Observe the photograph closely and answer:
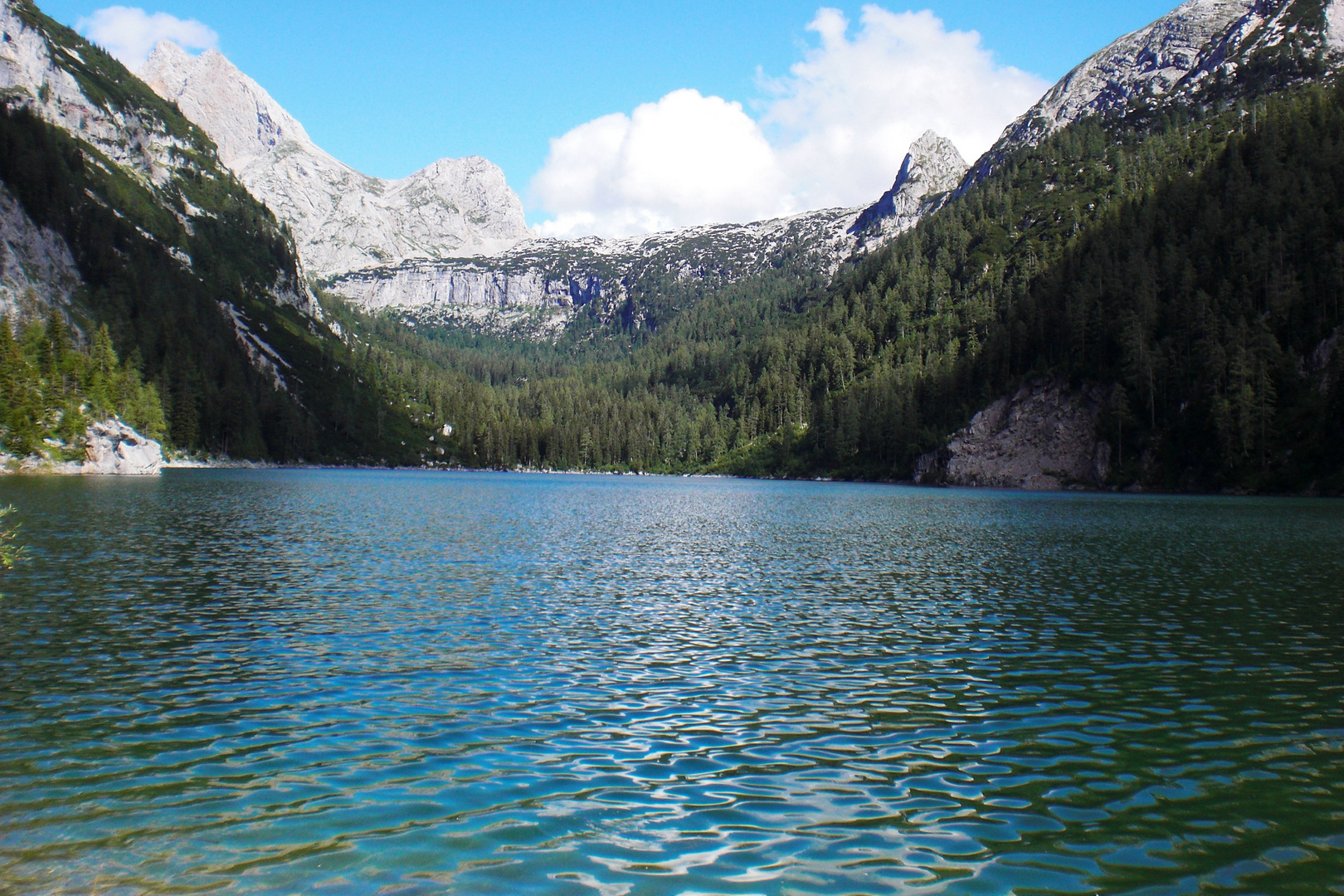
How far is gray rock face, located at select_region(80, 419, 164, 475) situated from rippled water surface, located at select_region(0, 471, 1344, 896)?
100571 millimetres

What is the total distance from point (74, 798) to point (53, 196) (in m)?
223

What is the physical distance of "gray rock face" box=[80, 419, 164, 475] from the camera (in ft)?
400

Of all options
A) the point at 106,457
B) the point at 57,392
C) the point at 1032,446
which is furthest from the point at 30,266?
the point at 1032,446

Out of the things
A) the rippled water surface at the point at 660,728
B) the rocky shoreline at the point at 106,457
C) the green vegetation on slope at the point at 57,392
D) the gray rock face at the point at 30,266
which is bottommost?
the rippled water surface at the point at 660,728

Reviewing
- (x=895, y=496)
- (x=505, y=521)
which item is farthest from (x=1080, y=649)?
(x=895, y=496)

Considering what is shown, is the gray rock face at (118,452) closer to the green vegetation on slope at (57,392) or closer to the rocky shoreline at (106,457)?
the rocky shoreline at (106,457)

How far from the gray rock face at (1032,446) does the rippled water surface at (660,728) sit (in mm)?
111643

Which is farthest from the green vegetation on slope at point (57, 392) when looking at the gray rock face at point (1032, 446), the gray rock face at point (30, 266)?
the gray rock face at point (1032, 446)

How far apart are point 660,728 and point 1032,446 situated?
501 ft

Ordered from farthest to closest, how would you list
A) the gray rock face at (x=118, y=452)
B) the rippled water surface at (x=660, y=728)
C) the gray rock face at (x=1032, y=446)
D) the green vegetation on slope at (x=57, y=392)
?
the gray rock face at (x=1032, y=446), the gray rock face at (x=118, y=452), the green vegetation on slope at (x=57, y=392), the rippled water surface at (x=660, y=728)

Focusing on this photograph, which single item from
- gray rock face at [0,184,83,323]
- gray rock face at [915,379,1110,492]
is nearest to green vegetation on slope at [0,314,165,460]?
gray rock face at [0,184,83,323]

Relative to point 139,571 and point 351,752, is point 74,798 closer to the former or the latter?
point 351,752

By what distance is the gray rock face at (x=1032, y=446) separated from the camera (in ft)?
470

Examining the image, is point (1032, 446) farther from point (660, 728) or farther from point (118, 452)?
point (118, 452)
